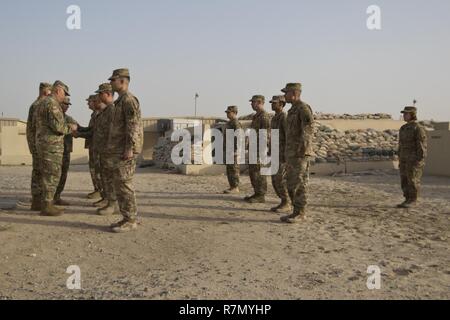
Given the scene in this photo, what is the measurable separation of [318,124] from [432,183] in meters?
6.97

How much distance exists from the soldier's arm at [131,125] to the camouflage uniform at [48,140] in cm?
132

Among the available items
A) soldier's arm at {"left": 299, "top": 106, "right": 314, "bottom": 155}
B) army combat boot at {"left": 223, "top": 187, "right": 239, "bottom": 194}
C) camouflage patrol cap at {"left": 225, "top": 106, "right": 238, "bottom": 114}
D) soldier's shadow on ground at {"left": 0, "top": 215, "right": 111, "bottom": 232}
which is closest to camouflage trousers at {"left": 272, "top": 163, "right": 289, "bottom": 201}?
soldier's arm at {"left": 299, "top": 106, "right": 314, "bottom": 155}

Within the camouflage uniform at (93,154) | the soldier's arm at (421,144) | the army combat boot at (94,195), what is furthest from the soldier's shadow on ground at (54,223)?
the soldier's arm at (421,144)

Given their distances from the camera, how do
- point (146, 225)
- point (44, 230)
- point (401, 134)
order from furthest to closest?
point (401, 134)
point (146, 225)
point (44, 230)

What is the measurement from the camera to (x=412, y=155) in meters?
7.63

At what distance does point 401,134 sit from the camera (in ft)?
25.8

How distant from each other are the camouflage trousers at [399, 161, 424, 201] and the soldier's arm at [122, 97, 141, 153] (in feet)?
17.3

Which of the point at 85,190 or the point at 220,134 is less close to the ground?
the point at 220,134

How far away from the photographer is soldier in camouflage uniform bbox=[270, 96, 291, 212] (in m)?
6.99

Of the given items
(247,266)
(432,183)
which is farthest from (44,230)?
(432,183)

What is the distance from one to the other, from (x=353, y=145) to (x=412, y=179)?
974cm

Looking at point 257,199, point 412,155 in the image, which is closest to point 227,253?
point 257,199
